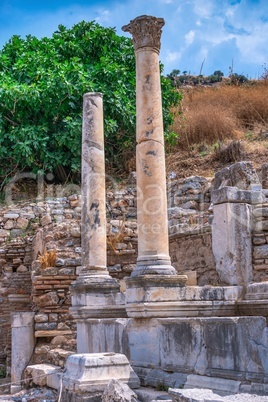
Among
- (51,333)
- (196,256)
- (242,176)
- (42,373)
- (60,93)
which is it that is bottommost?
(42,373)

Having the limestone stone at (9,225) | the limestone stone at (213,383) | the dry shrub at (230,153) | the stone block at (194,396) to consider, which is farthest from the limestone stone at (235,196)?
the dry shrub at (230,153)

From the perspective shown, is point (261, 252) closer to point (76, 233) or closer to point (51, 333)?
point (51, 333)

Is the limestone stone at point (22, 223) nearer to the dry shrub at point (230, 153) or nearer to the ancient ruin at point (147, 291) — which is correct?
the ancient ruin at point (147, 291)

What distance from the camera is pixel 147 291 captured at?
23.7ft

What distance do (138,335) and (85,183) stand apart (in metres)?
3.48

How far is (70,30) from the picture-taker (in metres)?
20.6

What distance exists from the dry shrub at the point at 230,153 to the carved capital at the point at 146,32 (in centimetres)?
1033

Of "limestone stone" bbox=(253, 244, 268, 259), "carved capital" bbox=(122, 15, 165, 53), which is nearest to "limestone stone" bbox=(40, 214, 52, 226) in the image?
"limestone stone" bbox=(253, 244, 268, 259)

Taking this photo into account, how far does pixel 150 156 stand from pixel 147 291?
1855 millimetres

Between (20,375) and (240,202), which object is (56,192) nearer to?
(20,375)

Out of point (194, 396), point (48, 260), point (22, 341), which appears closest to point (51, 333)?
point (22, 341)

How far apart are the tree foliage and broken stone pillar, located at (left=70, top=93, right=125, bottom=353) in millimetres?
8330

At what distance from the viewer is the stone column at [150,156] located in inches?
309

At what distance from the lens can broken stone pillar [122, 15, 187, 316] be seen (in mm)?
7676
